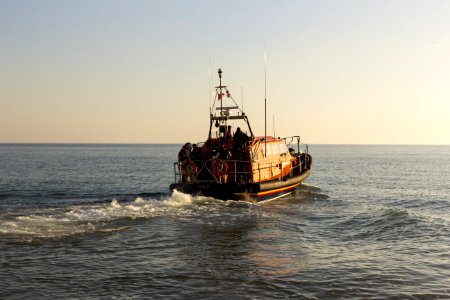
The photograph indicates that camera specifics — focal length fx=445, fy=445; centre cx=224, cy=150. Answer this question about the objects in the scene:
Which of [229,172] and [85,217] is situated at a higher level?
[229,172]

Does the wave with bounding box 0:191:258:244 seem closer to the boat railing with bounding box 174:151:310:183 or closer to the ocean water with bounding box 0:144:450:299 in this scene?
the ocean water with bounding box 0:144:450:299

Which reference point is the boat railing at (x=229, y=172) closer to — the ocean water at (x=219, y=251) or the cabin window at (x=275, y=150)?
the cabin window at (x=275, y=150)

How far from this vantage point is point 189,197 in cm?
1977

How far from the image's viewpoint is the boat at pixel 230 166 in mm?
19797

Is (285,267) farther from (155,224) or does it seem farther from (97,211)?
(97,211)

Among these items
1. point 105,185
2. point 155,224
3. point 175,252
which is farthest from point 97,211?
point 105,185

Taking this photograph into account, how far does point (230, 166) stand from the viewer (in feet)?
67.9

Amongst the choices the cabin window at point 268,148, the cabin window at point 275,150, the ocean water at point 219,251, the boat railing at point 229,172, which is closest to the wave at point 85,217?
the ocean water at point 219,251

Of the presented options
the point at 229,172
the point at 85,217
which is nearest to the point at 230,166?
the point at 229,172

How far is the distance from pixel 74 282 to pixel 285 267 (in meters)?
4.64

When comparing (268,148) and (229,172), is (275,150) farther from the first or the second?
(229,172)

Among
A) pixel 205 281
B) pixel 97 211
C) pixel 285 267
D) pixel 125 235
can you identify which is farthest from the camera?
pixel 97 211

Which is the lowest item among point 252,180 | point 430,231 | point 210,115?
point 430,231

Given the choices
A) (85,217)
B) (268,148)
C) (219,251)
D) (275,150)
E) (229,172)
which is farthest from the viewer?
(275,150)
